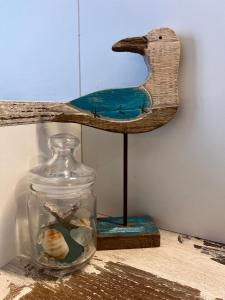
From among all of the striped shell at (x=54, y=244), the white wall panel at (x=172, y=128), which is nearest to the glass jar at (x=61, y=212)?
the striped shell at (x=54, y=244)

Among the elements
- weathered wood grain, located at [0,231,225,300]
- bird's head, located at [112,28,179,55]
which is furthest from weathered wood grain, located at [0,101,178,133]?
weathered wood grain, located at [0,231,225,300]

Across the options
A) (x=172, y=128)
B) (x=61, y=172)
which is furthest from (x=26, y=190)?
(x=172, y=128)

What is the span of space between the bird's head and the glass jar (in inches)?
8.6

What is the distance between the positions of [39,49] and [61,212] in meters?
0.48

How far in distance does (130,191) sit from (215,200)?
20 centimetres

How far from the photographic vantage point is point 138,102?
540mm

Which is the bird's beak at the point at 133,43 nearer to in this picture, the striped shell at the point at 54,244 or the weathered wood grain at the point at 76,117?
the weathered wood grain at the point at 76,117

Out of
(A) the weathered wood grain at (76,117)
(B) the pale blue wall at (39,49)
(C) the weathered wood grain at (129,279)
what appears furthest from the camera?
(B) the pale blue wall at (39,49)

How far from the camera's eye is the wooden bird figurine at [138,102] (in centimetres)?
53

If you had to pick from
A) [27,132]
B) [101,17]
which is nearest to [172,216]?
[27,132]

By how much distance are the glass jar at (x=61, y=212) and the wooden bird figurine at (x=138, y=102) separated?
65mm

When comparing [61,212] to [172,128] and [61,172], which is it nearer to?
[61,172]

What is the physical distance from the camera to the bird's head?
53 centimetres

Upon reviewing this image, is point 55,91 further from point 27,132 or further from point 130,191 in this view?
point 130,191
